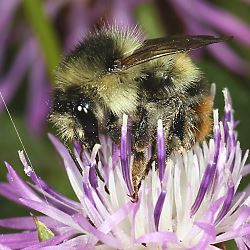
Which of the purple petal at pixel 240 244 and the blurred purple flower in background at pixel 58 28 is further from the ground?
the blurred purple flower in background at pixel 58 28

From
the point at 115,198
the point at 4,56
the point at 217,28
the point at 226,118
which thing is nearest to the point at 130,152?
the point at 115,198

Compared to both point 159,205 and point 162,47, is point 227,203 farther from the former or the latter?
point 162,47

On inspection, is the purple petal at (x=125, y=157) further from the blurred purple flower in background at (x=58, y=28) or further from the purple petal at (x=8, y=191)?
the blurred purple flower in background at (x=58, y=28)

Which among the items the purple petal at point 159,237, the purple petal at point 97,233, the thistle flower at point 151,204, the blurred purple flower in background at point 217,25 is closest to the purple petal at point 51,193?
the thistle flower at point 151,204

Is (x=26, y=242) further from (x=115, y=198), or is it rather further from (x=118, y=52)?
(x=118, y=52)

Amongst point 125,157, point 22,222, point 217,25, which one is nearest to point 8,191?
point 22,222

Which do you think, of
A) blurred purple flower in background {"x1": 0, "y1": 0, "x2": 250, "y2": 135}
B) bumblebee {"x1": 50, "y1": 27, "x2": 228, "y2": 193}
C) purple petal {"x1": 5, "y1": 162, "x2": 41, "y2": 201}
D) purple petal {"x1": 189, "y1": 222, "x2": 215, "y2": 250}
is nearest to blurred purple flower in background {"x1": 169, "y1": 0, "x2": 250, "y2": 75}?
blurred purple flower in background {"x1": 0, "y1": 0, "x2": 250, "y2": 135}

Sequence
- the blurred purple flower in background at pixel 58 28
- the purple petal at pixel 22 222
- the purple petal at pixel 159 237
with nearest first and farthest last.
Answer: the purple petal at pixel 159 237 → the purple petal at pixel 22 222 → the blurred purple flower in background at pixel 58 28

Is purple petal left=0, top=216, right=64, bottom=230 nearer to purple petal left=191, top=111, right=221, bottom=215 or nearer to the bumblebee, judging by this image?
the bumblebee
